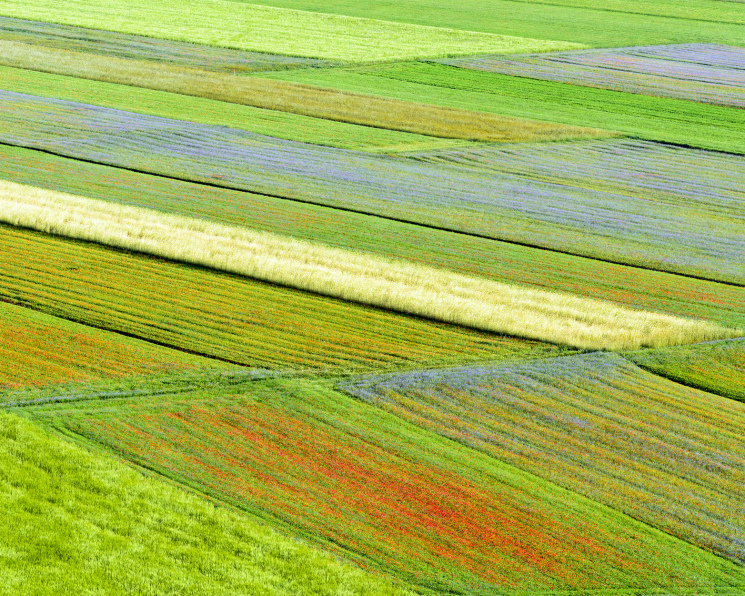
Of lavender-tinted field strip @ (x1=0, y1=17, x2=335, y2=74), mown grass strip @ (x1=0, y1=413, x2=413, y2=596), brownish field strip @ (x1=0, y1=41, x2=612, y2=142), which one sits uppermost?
lavender-tinted field strip @ (x1=0, y1=17, x2=335, y2=74)

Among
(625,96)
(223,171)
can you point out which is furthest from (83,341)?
(625,96)

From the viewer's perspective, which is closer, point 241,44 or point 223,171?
point 223,171

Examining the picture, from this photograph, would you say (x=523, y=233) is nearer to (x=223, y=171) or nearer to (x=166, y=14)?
(x=223, y=171)

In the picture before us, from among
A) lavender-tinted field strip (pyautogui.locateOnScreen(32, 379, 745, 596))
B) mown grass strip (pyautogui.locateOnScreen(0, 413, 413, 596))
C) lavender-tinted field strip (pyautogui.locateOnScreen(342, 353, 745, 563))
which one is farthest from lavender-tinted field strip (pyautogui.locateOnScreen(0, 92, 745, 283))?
mown grass strip (pyautogui.locateOnScreen(0, 413, 413, 596))

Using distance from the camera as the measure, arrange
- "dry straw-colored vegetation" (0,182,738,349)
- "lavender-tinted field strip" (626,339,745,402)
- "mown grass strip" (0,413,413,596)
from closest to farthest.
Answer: "mown grass strip" (0,413,413,596), "lavender-tinted field strip" (626,339,745,402), "dry straw-colored vegetation" (0,182,738,349)

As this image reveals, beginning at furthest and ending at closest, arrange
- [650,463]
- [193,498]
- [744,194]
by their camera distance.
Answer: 1. [744,194]
2. [650,463]
3. [193,498]

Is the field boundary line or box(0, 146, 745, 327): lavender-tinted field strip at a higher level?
the field boundary line

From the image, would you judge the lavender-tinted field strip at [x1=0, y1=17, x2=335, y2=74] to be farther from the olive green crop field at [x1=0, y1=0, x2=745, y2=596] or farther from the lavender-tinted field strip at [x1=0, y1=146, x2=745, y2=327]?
the lavender-tinted field strip at [x1=0, y1=146, x2=745, y2=327]
